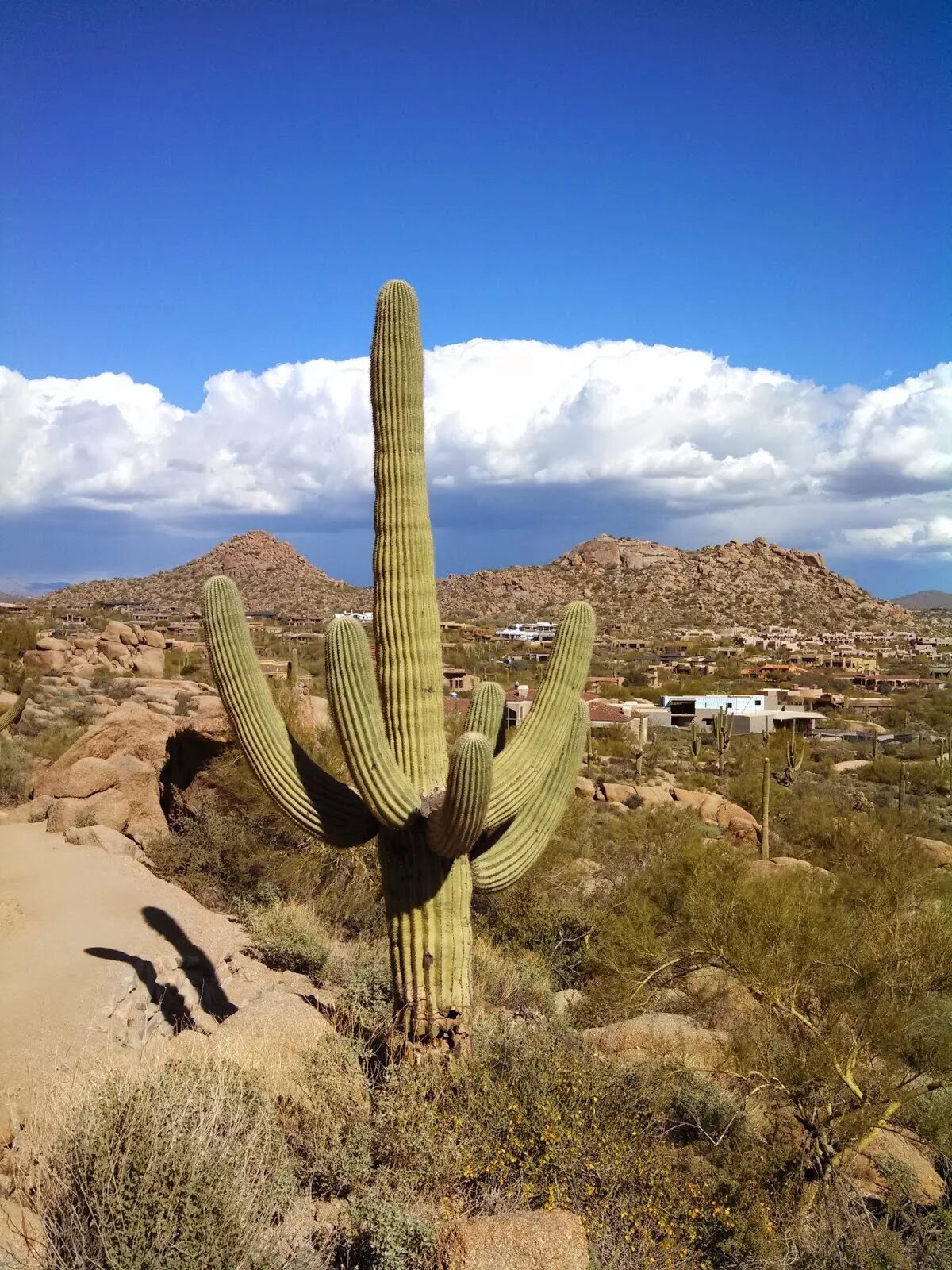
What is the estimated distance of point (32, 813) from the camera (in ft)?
47.2

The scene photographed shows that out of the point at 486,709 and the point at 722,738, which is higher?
the point at 486,709

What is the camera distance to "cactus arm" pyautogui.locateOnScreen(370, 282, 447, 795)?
686 cm

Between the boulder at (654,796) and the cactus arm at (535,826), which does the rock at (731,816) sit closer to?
the boulder at (654,796)

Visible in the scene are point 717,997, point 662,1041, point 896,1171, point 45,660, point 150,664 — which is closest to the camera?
point 896,1171

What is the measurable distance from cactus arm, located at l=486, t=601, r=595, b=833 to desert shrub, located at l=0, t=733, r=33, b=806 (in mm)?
11817

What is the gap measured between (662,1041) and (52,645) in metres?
30.7

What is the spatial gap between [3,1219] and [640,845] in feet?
41.0

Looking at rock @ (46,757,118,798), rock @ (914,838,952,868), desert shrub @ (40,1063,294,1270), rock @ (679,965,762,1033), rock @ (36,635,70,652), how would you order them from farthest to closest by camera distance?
rock @ (36,635,70,652) → rock @ (914,838,952,868) → rock @ (46,757,118,798) → rock @ (679,965,762,1033) → desert shrub @ (40,1063,294,1270)

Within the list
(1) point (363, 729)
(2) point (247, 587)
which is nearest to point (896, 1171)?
(1) point (363, 729)

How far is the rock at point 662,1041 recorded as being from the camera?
7363 mm

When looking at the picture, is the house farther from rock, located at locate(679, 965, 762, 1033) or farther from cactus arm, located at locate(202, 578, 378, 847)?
cactus arm, located at locate(202, 578, 378, 847)

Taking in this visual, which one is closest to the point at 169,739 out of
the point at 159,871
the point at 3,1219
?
the point at 159,871

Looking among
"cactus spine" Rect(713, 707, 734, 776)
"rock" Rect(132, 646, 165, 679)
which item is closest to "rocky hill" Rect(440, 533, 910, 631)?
"cactus spine" Rect(713, 707, 734, 776)

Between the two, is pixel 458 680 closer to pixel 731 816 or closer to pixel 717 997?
pixel 731 816
